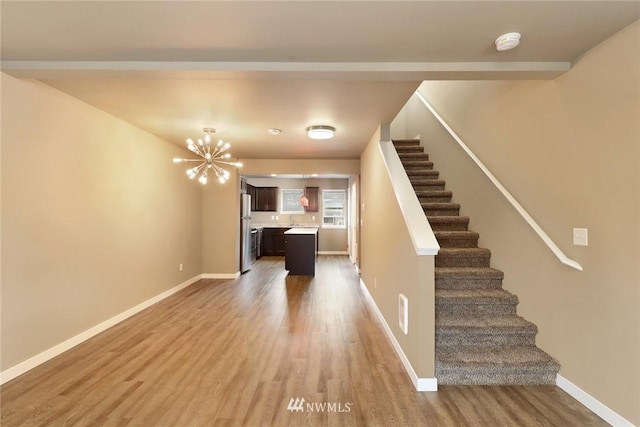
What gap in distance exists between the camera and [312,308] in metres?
4.06

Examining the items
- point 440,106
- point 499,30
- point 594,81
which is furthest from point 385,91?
point 440,106

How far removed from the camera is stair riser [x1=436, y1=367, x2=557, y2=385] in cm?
226

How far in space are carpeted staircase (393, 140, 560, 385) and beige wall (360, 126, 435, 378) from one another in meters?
0.28

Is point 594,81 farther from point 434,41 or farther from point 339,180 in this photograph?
point 339,180

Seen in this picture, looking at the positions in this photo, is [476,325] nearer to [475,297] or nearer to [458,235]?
[475,297]

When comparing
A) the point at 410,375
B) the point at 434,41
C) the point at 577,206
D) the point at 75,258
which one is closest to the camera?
the point at 434,41

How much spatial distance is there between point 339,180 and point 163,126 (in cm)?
614

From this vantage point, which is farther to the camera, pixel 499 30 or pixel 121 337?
pixel 121 337

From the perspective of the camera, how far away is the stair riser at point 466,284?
9.46 feet

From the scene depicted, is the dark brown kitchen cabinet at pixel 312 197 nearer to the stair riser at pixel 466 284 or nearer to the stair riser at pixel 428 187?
the stair riser at pixel 428 187

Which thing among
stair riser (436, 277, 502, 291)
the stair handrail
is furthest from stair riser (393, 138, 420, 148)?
stair riser (436, 277, 502, 291)

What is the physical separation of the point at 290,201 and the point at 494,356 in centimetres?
779

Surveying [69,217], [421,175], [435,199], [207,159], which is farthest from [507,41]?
[69,217]

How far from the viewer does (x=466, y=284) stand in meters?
2.90
